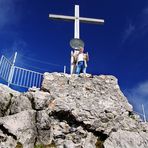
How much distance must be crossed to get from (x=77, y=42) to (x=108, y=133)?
225 inches

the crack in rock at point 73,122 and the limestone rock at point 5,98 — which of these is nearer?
the crack in rock at point 73,122

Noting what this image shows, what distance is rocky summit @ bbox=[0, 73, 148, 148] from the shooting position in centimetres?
1045

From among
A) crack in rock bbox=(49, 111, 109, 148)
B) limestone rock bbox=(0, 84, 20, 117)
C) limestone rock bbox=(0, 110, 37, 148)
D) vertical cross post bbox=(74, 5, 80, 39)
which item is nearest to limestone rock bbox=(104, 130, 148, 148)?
crack in rock bbox=(49, 111, 109, 148)

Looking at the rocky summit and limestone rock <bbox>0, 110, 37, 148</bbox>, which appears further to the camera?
the rocky summit

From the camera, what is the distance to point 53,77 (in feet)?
42.0

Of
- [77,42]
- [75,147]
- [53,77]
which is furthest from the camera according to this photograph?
[77,42]

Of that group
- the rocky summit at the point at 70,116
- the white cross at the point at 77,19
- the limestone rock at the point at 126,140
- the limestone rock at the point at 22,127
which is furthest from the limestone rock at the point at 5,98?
the white cross at the point at 77,19

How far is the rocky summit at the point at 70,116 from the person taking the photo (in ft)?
34.3

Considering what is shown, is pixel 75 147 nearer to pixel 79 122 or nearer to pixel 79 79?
pixel 79 122

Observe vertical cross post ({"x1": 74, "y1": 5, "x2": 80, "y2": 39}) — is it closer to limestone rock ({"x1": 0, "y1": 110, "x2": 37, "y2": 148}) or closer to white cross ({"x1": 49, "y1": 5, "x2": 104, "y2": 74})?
white cross ({"x1": 49, "y1": 5, "x2": 104, "y2": 74})

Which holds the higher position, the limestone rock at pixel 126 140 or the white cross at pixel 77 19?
the white cross at pixel 77 19

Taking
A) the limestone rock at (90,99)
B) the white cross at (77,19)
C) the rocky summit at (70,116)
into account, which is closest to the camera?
the rocky summit at (70,116)

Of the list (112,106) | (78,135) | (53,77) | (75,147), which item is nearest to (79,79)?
(53,77)

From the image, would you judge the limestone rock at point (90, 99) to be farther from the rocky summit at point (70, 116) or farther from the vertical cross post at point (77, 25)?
the vertical cross post at point (77, 25)
